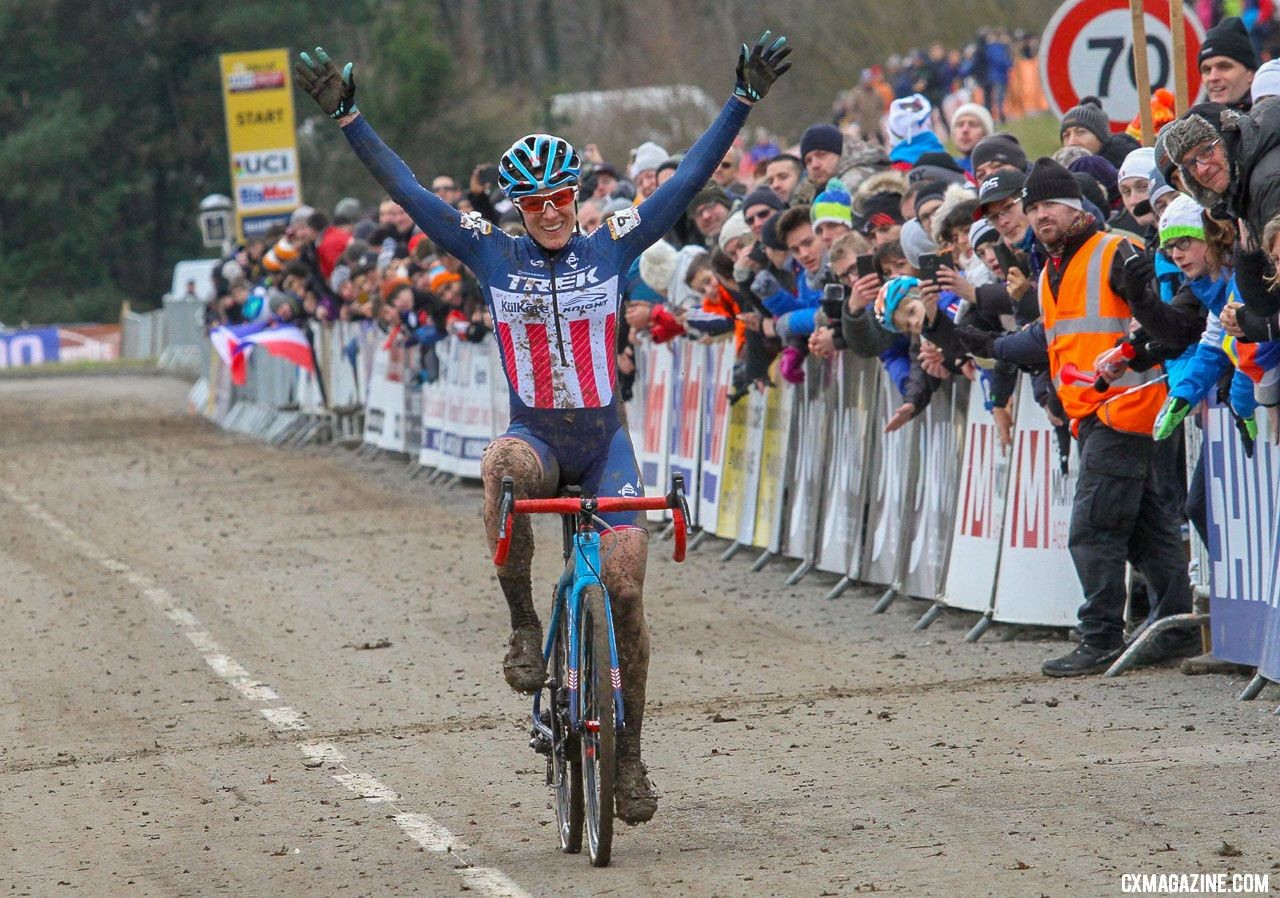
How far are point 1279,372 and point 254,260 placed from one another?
22.4 m

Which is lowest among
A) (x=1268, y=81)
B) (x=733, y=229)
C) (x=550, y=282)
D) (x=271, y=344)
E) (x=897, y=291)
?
(x=271, y=344)

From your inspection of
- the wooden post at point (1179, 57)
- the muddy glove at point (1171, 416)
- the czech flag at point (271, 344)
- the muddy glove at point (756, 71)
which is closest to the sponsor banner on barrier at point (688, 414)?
the wooden post at point (1179, 57)

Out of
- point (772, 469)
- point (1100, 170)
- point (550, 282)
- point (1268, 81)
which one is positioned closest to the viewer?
point (550, 282)

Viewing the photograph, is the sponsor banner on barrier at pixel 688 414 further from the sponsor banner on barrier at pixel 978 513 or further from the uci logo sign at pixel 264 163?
the uci logo sign at pixel 264 163

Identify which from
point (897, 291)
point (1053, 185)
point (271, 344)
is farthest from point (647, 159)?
point (271, 344)

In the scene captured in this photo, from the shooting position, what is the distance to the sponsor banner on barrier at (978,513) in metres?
11.2

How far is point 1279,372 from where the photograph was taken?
340 inches

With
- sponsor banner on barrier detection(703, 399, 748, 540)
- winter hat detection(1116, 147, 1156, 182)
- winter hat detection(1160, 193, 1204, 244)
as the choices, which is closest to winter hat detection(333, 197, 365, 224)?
sponsor banner on barrier detection(703, 399, 748, 540)

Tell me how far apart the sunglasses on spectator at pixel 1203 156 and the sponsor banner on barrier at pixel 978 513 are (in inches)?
118

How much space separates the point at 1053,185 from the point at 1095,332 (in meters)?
0.69

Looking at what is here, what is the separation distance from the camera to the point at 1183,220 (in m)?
9.02

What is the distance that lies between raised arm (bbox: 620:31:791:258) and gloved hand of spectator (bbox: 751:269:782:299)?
5428mm

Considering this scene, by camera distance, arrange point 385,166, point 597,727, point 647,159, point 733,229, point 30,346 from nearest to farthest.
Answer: point 597,727 → point 385,166 → point 733,229 → point 647,159 → point 30,346

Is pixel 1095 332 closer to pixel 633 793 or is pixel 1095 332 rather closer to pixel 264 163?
pixel 633 793
